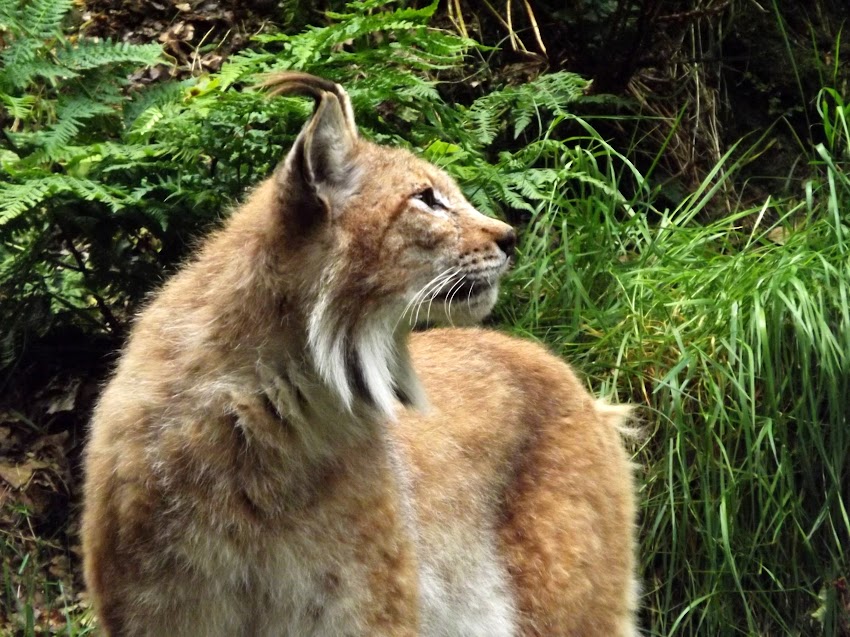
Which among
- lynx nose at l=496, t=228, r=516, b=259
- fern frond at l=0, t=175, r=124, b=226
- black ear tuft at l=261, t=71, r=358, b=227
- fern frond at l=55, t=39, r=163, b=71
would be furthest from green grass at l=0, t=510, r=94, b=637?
lynx nose at l=496, t=228, r=516, b=259

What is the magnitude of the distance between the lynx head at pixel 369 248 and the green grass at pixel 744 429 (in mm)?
1866

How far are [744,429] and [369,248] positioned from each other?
238 cm

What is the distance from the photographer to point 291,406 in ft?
11.0

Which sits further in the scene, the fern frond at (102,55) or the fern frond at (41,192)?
the fern frond at (102,55)

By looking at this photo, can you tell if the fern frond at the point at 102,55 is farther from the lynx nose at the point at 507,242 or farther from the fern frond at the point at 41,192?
the lynx nose at the point at 507,242

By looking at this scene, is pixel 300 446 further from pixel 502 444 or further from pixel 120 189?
pixel 120 189

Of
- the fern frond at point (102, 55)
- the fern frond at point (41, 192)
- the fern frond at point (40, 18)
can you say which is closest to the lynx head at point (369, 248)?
the fern frond at point (41, 192)

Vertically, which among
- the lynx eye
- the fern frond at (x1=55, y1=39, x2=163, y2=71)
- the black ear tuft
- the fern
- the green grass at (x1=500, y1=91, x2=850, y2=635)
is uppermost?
the fern frond at (x1=55, y1=39, x2=163, y2=71)

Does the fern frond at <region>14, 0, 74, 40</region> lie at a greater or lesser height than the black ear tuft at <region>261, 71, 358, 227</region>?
greater

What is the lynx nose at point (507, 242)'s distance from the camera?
3.61 metres

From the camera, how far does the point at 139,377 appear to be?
11.1 feet

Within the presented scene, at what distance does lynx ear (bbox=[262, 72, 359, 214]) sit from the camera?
3.26 m

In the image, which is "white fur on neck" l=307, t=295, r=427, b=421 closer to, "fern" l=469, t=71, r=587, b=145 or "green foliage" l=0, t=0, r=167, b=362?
"green foliage" l=0, t=0, r=167, b=362

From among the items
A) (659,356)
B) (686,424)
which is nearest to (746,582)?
(686,424)
